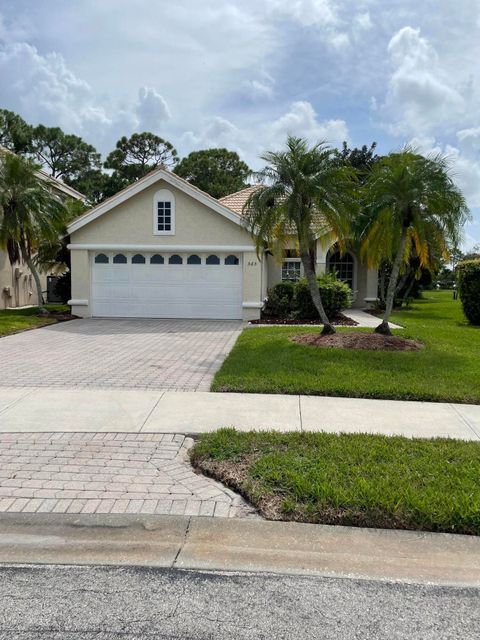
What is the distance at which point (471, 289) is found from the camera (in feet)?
57.0

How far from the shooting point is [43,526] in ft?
12.1

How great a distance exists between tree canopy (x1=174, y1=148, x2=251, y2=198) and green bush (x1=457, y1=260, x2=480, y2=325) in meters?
29.9

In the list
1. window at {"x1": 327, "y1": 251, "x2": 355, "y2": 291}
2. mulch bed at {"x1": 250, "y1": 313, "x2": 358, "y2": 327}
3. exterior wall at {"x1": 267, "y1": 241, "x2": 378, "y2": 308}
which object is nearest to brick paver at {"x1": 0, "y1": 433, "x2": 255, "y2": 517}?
mulch bed at {"x1": 250, "y1": 313, "x2": 358, "y2": 327}

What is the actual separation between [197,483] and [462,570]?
7.34ft

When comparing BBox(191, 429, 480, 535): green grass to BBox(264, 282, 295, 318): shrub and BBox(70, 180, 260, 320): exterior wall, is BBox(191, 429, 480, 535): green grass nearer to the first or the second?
BBox(70, 180, 260, 320): exterior wall

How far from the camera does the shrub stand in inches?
732

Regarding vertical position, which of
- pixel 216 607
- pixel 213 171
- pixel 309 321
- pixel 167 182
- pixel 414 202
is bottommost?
pixel 216 607

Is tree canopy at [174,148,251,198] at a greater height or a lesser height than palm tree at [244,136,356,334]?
greater

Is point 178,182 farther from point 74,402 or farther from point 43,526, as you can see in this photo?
point 43,526

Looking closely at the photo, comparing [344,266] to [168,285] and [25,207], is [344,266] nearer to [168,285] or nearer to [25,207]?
[168,285]

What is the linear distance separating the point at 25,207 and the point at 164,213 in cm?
512

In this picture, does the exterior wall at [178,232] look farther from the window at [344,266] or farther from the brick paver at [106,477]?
the brick paver at [106,477]

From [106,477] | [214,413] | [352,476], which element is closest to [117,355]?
[214,413]

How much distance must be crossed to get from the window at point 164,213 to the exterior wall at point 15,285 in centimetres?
820
